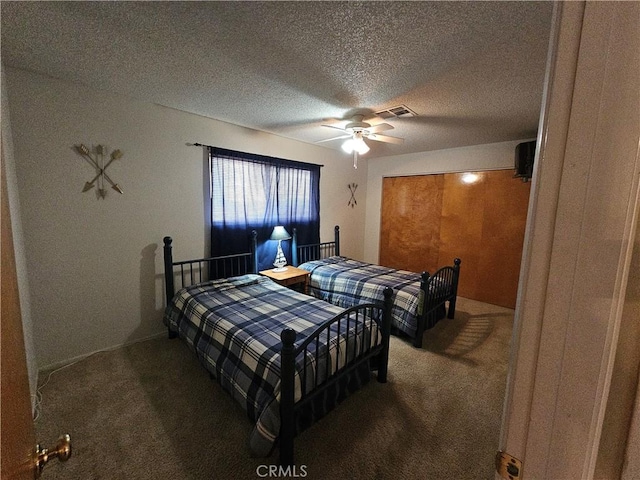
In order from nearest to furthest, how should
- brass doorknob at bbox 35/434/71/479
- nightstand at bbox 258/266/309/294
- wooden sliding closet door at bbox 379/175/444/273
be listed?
brass doorknob at bbox 35/434/71/479 < nightstand at bbox 258/266/309/294 < wooden sliding closet door at bbox 379/175/444/273

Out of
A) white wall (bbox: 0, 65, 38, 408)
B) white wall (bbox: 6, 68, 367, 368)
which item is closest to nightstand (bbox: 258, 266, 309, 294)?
white wall (bbox: 6, 68, 367, 368)

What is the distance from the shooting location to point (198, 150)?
9.66 ft

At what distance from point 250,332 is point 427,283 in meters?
1.73

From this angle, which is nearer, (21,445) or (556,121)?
(556,121)

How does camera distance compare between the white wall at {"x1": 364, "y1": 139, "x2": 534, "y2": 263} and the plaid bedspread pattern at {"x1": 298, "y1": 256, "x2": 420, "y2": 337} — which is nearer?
the plaid bedspread pattern at {"x1": 298, "y1": 256, "x2": 420, "y2": 337}

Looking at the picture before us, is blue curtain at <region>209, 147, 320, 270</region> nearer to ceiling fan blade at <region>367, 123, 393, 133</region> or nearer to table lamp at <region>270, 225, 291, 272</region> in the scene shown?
table lamp at <region>270, 225, 291, 272</region>

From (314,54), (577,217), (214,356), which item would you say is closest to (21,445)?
(577,217)

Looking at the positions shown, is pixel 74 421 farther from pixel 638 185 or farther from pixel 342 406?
A: pixel 638 185

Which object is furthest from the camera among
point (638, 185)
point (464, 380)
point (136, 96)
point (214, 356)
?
point (136, 96)

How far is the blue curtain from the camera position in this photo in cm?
312

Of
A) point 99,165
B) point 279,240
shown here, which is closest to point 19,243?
point 99,165

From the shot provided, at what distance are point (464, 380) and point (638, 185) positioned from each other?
235 cm

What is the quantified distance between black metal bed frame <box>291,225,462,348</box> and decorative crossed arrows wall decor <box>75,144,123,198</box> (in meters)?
2.16

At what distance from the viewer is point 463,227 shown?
4.09 metres
